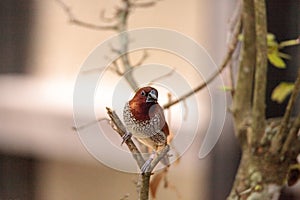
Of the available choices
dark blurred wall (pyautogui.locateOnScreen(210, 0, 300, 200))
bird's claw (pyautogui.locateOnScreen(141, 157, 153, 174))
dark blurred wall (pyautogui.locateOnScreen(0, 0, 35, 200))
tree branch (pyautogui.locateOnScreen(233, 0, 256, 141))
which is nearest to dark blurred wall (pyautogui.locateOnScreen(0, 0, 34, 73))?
dark blurred wall (pyautogui.locateOnScreen(0, 0, 35, 200))

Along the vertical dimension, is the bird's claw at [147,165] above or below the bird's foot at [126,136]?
below

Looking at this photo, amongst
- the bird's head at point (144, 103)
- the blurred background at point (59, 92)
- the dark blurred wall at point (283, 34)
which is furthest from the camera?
the blurred background at point (59, 92)

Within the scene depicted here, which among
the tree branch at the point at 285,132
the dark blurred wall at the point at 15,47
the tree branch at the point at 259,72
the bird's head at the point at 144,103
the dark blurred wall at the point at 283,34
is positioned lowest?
the tree branch at the point at 285,132

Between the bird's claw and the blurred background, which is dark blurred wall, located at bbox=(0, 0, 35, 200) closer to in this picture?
the blurred background

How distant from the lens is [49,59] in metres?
1.44

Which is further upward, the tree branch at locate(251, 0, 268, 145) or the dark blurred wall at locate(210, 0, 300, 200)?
the dark blurred wall at locate(210, 0, 300, 200)

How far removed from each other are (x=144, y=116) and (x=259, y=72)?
0.19 meters

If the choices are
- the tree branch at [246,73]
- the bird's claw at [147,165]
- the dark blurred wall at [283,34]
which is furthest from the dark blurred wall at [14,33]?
the bird's claw at [147,165]

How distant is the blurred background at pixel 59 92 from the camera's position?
116 cm

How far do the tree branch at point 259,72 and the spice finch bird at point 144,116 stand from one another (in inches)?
6.8

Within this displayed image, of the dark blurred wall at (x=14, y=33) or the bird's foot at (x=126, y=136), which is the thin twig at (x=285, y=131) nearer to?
the bird's foot at (x=126, y=136)

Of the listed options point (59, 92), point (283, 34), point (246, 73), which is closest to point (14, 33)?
point (59, 92)

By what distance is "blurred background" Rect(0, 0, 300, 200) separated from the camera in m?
1.16

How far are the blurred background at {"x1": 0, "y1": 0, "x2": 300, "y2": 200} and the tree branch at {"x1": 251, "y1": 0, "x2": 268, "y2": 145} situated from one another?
2.06ft
